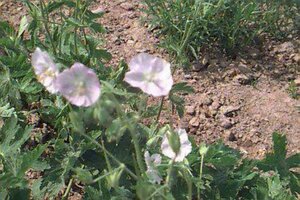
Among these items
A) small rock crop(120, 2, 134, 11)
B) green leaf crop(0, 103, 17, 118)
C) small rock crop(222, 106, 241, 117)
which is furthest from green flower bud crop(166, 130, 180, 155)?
small rock crop(120, 2, 134, 11)

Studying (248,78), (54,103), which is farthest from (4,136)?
(248,78)

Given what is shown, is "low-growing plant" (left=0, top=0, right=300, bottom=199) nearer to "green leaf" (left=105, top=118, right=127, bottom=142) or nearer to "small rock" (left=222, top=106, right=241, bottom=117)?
"green leaf" (left=105, top=118, right=127, bottom=142)

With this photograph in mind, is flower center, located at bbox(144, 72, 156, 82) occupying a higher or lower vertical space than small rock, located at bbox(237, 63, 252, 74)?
higher

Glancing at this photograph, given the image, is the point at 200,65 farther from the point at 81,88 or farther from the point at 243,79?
the point at 81,88

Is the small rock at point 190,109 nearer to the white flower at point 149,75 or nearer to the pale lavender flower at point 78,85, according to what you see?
the white flower at point 149,75

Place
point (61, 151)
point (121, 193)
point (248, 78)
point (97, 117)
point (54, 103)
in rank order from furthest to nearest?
point (248, 78) → point (54, 103) → point (61, 151) → point (121, 193) → point (97, 117)

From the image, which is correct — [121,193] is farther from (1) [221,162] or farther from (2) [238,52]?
(2) [238,52]

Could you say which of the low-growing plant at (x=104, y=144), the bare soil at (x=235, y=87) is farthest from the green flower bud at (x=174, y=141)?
the bare soil at (x=235, y=87)
